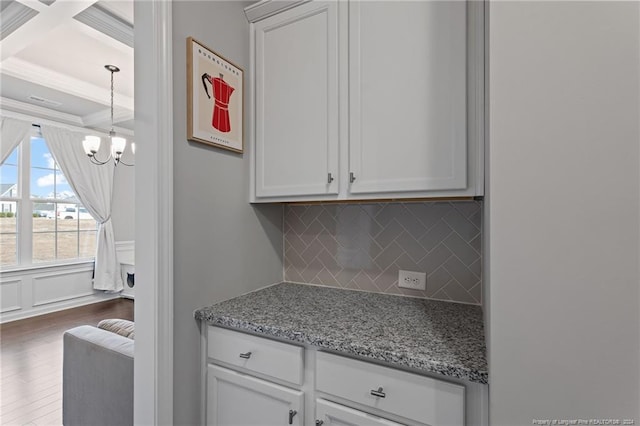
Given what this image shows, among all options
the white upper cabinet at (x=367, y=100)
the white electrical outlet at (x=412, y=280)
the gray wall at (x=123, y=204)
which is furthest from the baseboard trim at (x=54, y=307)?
the white electrical outlet at (x=412, y=280)

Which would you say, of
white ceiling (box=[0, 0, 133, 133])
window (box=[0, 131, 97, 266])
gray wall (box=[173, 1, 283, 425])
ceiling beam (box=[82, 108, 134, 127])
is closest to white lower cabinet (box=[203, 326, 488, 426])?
gray wall (box=[173, 1, 283, 425])

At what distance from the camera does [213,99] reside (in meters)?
1.41

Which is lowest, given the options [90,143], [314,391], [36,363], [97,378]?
[36,363]

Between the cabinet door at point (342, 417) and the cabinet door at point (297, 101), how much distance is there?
820 millimetres

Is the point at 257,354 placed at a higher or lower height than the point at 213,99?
lower

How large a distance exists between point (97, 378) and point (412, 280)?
1.65m

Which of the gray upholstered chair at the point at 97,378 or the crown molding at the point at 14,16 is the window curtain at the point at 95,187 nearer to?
the crown molding at the point at 14,16

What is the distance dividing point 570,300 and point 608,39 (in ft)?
1.76

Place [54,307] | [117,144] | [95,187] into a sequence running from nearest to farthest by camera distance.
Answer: [117,144] → [54,307] → [95,187]

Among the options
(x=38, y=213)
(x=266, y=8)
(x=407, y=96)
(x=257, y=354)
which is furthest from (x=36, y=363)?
(x=407, y=96)

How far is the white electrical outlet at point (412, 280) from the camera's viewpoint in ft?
5.09

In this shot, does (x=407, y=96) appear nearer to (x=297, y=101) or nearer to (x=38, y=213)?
(x=297, y=101)

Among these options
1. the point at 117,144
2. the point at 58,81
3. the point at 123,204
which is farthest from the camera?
the point at 123,204

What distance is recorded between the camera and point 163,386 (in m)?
1.22
